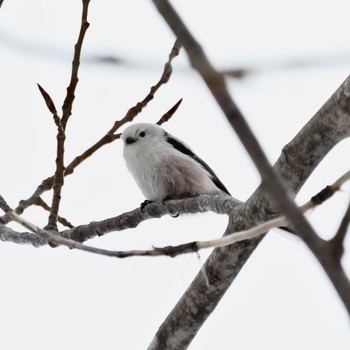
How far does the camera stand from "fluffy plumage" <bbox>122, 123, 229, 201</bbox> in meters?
4.57

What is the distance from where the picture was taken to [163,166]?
186 inches

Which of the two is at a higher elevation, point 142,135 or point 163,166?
point 142,135

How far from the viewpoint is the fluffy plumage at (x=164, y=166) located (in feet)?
15.0

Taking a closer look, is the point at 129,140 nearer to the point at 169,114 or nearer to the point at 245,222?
the point at 169,114

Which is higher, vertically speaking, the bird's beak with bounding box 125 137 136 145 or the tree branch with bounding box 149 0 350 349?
the bird's beak with bounding box 125 137 136 145

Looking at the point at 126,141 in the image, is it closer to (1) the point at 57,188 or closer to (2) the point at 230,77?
(1) the point at 57,188

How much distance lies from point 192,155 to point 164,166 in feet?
1.36

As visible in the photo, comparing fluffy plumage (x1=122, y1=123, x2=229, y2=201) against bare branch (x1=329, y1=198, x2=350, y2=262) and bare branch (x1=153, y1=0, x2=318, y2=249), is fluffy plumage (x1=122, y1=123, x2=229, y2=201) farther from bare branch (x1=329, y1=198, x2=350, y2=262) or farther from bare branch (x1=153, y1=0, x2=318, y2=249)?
bare branch (x1=153, y1=0, x2=318, y2=249)

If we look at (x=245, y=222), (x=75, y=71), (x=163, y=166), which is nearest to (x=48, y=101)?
(x=75, y=71)

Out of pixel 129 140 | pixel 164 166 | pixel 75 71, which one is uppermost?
pixel 129 140

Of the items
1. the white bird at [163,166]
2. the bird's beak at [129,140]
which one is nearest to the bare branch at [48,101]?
the white bird at [163,166]

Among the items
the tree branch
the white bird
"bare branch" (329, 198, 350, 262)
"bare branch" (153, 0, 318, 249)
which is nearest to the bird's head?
the white bird

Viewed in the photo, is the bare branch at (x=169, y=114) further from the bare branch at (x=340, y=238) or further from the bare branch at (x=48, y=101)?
the bare branch at (x=340, y=238)

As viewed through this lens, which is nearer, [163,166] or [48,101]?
[48,101]
